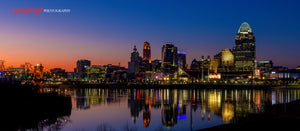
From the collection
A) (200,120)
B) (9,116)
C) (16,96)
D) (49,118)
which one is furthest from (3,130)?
(200,120)

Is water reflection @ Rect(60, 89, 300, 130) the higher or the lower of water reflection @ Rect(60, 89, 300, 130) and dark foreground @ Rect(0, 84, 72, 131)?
the lower

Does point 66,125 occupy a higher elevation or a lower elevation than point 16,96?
lower

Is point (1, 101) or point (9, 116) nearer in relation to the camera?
point (9, 116)

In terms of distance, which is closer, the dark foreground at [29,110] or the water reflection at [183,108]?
the dark foreground at [29,110]

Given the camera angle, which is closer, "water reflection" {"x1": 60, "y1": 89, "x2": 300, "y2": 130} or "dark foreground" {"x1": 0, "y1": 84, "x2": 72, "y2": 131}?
"dark foreground" {"x1": 0, "y1": 84, "x2": 72, "y2": 131}

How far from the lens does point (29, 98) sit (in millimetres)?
47000

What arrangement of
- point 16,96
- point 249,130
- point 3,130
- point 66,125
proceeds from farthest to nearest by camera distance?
point 16,96, point 66,125, point 3,130, point 249,130

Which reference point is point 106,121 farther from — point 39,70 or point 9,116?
point 39,70

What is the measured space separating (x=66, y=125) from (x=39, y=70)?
126187 millimetres

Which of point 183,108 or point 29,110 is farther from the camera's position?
point 183,108

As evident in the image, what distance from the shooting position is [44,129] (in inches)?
1315

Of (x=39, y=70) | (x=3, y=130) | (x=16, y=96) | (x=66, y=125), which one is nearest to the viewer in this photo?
(x=3, y=130)

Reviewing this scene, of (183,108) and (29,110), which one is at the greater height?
(29,110)

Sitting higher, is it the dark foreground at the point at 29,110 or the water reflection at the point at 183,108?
the dark foreground at the point at 29,110
